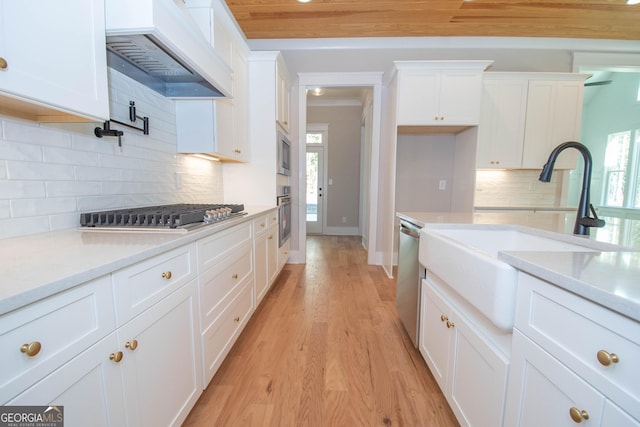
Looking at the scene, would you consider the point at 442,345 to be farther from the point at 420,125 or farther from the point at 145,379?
the point at 420,125

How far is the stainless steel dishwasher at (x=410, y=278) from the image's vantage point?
159cm

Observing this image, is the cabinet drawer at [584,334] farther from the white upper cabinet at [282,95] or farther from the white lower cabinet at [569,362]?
the white upper cabinet at [282,95]

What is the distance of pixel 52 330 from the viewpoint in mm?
553

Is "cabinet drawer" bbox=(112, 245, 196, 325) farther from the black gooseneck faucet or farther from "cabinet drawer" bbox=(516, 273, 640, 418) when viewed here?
the black gooseneck faucet

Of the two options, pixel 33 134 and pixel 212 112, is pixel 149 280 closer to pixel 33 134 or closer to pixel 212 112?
pixel 33 134

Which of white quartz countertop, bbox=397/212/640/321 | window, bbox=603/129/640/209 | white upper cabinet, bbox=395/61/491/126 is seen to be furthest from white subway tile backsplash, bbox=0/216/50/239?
window, bbox=603/129/640/209

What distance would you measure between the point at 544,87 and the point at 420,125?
1522mm

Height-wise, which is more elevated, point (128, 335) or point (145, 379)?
point (128, 335)

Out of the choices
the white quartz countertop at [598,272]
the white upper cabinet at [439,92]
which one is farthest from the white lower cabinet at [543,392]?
the white upper cabinet at [439,92]

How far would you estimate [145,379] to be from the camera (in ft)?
2.77

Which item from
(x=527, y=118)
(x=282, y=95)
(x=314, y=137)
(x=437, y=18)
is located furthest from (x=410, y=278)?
(x=314, y=137)

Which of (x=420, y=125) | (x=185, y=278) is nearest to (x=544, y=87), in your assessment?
(x=420, y=125)

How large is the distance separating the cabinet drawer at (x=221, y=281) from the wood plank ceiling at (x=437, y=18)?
2.28 m

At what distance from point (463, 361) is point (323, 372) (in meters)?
0.79
